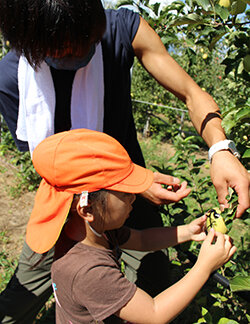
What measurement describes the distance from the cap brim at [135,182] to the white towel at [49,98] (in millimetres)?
327

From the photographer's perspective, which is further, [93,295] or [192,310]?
[192,310]

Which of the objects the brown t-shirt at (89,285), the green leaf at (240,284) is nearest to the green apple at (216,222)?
the green leaf at (240,284)

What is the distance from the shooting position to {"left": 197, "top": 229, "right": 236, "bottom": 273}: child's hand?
1.05 metres

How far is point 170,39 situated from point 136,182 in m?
0.91

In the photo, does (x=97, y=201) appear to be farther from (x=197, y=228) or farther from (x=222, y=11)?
(x=222, y=11)

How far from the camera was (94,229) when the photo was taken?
1148 millimetres

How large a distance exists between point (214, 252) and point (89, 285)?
432mm

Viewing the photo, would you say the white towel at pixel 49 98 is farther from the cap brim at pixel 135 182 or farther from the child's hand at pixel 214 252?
the child's hand at pixel 214 252

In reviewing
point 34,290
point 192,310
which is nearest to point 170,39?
point 34,290

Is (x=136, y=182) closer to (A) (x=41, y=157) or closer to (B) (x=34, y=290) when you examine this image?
(A) (x=41, y=157)

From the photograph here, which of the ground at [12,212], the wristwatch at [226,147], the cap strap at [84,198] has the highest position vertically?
the wristwatch at [226,147]

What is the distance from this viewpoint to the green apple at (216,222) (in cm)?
115

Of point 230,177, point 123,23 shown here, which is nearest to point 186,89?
Result: point 123,23

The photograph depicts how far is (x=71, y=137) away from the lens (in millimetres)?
1051
